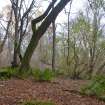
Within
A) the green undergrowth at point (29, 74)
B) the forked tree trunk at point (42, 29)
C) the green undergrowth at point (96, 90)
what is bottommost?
the green undergrowth at point (96, 90)

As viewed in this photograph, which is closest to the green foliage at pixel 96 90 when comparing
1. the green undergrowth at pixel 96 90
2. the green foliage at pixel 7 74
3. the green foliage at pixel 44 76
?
the green undergrowth at pixel 96 90

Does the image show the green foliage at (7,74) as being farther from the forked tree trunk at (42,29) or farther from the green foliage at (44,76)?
the green foliage at (44,76)

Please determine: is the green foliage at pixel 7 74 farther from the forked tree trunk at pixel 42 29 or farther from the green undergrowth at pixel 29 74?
the forked tree trunk at pixel 42 29

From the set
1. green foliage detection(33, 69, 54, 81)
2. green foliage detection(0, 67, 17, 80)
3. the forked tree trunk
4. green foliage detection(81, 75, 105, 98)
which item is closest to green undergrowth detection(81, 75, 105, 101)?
green foliage detection(81, 75, 105, 98)

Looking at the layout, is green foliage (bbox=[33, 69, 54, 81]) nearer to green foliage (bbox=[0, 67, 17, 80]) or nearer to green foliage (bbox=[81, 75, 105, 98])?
green foliage (bbox=[0, 67, 17, 80])

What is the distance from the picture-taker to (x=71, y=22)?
3459cm

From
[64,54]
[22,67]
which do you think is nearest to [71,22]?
[64,54]

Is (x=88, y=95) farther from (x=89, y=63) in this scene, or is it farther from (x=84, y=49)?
(x=84, y=49)

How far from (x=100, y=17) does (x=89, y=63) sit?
5.76 metres

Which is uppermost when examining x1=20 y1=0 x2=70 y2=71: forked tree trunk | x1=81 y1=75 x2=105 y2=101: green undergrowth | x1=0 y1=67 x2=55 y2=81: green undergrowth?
x1=20 y1=0 x2=70 y2=71: forked tree trunk

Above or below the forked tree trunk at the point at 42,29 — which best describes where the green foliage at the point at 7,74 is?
below

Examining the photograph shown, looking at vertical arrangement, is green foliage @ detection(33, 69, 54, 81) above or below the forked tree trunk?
below

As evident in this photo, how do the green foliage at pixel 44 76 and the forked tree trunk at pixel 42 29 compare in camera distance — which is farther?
the green foliage at pixel 44 76

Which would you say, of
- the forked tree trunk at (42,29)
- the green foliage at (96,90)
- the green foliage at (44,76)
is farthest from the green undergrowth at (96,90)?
the forked tree trunk at (42,29)
